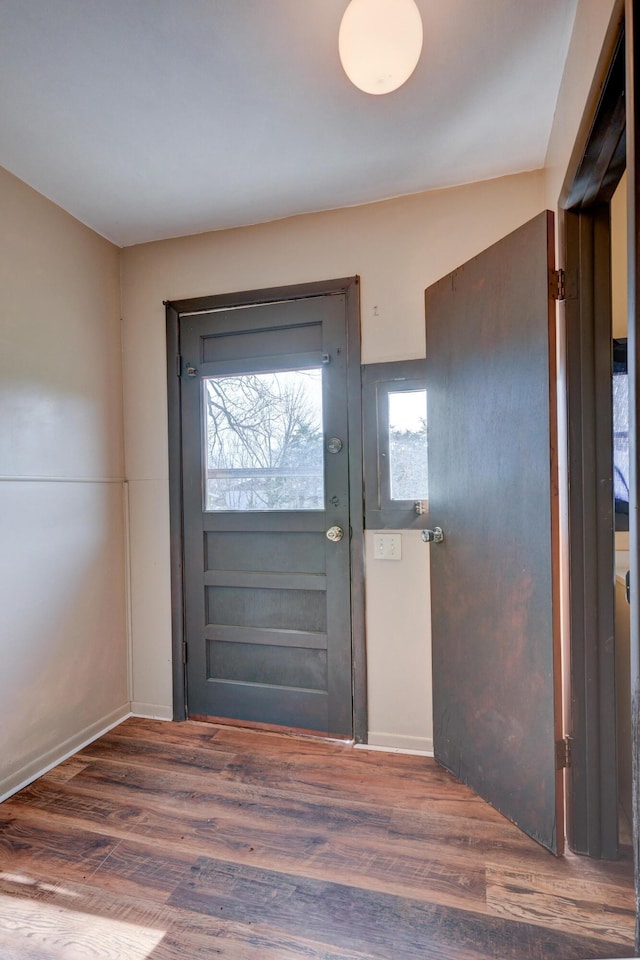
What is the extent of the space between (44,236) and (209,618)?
198 cm

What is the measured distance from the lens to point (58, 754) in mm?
2145

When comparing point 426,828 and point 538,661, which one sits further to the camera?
point 426,828

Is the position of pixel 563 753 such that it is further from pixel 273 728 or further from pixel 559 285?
pixel 559 285

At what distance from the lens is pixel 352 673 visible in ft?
7.37

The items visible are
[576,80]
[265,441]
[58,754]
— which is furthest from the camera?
[265,441]

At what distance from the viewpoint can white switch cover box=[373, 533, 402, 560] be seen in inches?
86.4

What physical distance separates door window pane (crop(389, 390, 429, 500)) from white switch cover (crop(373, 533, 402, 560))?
0.18 meters

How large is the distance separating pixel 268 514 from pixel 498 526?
111 cm

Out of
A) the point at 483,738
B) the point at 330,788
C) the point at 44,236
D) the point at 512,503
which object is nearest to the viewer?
the point at 512,503

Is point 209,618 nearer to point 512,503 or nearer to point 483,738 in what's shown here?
point 483,738

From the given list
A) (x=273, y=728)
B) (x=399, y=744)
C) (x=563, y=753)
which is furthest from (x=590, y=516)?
(x=273, y=728)

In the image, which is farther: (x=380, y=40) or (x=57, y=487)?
(x=57, y=487)

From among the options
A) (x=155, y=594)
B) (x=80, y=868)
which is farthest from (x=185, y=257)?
(x=80, y=868)

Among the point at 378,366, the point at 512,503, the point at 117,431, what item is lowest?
the point at 512,503
